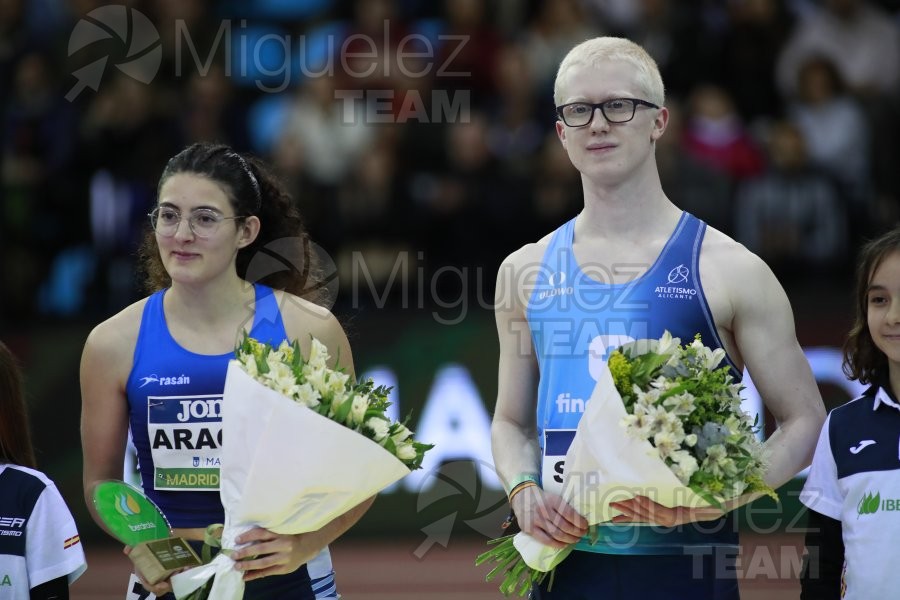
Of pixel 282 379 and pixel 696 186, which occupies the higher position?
pixel 696 186

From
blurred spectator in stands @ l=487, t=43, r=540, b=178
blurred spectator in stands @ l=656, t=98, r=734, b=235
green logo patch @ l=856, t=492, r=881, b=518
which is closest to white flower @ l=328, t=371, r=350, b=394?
green logo patch @ l=856, t=492, r=881, b=518

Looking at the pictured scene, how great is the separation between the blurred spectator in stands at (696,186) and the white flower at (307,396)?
227 inches

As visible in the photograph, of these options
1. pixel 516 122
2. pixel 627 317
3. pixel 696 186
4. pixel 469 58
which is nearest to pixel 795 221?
pixel 696 186

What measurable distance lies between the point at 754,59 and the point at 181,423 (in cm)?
742

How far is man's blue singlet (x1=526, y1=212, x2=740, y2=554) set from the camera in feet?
13.5

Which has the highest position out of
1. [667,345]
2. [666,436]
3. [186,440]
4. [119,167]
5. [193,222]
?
[119,167]

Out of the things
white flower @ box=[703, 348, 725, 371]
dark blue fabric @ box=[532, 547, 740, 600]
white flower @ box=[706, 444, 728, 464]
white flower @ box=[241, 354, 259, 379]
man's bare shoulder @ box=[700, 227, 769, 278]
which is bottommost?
dark blue fabric @ box=[532, 547, 740, 600]

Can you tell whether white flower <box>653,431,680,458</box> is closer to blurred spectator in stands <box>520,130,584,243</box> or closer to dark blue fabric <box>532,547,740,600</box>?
dark blue fabric <box>532,547,740,600</box>

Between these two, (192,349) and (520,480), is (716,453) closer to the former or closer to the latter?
(520,480)

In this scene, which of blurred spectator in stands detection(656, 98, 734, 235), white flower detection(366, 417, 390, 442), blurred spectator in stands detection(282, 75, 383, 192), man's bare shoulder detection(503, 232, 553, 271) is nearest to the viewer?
white flower detection(366, 417, 390, 442)

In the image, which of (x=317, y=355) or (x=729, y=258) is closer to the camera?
(x=317, y=355)

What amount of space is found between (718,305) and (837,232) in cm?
554

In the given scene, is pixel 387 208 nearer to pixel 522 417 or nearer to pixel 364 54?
pixel 364 54

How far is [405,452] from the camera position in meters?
3.97
